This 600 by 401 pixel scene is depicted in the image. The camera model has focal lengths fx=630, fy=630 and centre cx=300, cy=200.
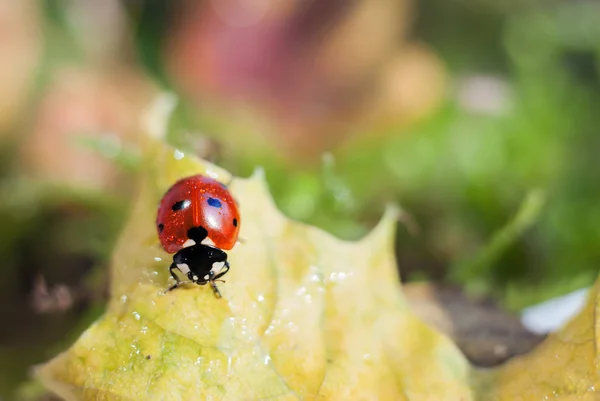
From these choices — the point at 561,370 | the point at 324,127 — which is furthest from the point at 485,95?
the point at 561,370

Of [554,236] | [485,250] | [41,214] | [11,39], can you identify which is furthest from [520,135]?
[11,39]

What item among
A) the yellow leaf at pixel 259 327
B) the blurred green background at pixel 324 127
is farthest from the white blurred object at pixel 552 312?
the yellow leaf at pixel 259 327

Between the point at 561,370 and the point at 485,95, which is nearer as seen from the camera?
the point at 561,370

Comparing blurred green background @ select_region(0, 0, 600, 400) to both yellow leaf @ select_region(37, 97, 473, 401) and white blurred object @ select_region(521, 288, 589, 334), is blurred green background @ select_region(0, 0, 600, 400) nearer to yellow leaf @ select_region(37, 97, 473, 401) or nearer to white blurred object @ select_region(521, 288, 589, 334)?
white blurred object @ select_region(521, 288, 589, 334)

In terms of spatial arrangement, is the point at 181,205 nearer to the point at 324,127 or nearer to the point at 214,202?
the point at 214,202

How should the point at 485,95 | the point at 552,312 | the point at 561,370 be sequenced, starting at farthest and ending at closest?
the point at 485,95 < the point at 552,312 < the point at 561,370

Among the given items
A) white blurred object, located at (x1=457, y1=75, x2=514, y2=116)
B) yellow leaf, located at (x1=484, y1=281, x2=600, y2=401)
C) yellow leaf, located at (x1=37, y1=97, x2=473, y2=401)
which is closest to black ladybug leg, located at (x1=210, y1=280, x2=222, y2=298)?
yellow leaf, located at (x1=37, y1=97, x2=473, y2=401)
